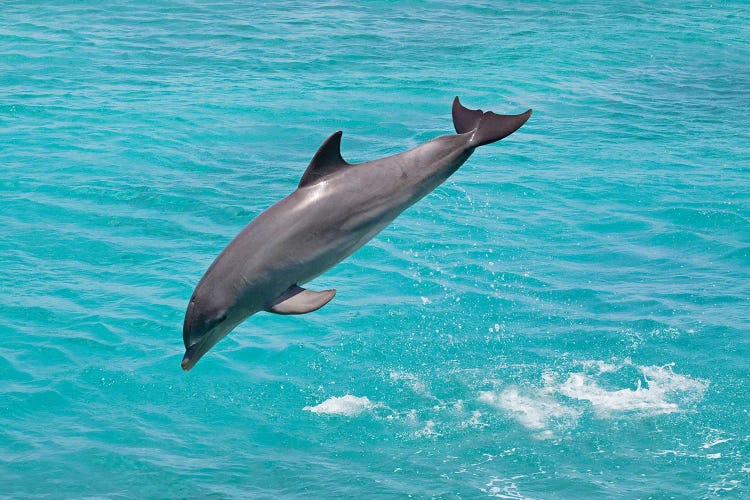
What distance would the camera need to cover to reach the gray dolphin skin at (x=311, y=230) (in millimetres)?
5086

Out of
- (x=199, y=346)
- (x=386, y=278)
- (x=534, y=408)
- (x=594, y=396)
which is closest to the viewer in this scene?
(x=199, y=346)

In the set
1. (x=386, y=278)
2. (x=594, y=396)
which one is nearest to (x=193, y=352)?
(x=594, y=396)

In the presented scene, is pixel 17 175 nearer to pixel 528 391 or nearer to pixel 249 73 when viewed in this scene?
pixel 249 73

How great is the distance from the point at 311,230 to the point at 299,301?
380mm

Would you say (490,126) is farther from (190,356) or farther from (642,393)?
(642,393)

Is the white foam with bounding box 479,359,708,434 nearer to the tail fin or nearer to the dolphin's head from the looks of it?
the tail fin

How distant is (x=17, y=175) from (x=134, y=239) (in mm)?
2809

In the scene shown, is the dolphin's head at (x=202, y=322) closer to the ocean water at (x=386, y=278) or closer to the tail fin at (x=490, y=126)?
the tail fin at (x=490, y=126)

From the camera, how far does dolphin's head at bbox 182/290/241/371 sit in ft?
16.7

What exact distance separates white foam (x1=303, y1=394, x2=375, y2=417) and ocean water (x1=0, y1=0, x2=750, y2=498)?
0.05 m

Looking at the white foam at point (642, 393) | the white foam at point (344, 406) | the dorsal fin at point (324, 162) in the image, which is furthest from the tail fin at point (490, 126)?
the white foam at point (642, 393)

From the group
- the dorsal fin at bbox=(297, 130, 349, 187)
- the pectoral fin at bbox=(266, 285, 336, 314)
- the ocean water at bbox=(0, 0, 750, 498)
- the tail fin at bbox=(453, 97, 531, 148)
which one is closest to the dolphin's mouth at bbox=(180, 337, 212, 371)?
the pectoral fin at bbox=(266, 285, 336, 314)

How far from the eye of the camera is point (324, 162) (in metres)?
5.38

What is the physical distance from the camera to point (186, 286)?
12062mm
